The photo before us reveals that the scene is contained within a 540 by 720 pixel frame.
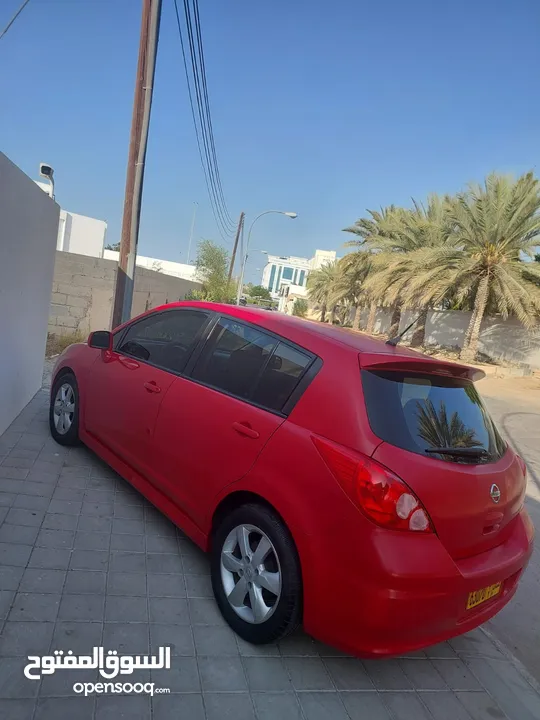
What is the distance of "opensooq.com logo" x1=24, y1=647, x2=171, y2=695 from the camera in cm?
207

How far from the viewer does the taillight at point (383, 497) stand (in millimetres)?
2072

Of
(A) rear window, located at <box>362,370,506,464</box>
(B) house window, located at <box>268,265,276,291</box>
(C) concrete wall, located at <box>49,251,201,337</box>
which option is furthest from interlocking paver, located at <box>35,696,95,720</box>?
(B) house window, located at <box>268,265,276,291</box>

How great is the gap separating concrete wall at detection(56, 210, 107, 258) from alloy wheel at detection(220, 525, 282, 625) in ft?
140

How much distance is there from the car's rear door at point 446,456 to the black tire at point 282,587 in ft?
2.03

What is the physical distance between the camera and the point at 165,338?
3.71 meters

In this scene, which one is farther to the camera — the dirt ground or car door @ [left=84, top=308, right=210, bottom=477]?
car door @ [left=84, top=308, right=210, bottom=477]

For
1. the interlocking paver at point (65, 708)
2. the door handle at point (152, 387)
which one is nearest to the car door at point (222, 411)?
the door handle at point (152, 387)

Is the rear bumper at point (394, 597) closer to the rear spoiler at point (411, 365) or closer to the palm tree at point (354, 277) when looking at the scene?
the rear spoiler at point (411, 365)

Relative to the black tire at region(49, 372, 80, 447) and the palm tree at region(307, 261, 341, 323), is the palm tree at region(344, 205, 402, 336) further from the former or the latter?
the black tire at region(49, 372, 80, 447)

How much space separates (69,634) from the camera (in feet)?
7.59

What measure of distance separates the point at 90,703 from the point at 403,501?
4.99 ft

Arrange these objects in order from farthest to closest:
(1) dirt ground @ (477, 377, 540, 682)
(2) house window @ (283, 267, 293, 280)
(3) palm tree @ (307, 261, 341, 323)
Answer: (2) house window @ (283, 267, 293, 280) → (3) palm tree @ (307, 261, 341, 323) → (1) dirt ground @ (477, 377, 540, 682)

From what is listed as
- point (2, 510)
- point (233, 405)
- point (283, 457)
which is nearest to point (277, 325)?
point (233, 405)

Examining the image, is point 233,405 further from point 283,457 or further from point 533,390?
point 533,390
